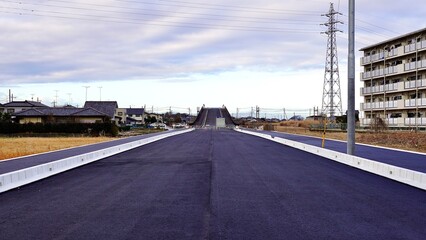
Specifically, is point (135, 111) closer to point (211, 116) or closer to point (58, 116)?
point (211, 116)

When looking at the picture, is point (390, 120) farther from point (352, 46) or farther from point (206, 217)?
point (206, 217)

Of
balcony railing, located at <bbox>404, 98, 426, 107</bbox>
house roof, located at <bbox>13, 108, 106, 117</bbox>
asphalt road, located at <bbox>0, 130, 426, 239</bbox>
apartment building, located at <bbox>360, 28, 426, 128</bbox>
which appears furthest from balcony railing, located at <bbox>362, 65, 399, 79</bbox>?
asphalt road, located at <bbox>0, 130, 426, 239</bbox>

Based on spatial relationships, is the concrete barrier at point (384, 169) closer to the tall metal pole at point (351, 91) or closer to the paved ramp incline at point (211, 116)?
the tall metal pole at point (351, 91)

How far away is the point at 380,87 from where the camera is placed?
162ft

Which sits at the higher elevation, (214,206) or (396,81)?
(396,81)

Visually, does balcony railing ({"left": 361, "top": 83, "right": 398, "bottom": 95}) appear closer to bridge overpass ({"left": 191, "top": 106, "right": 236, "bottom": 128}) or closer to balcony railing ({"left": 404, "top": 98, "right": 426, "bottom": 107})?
balcony railing ({"left": 404, "top": 98, "right": 426, "bottom": 107})

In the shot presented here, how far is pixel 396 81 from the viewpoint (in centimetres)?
4734

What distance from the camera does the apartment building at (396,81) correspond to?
1683 inches

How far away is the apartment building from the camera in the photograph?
42.8 m

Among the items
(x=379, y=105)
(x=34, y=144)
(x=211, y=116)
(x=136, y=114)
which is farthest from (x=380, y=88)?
(x=136, y=114)

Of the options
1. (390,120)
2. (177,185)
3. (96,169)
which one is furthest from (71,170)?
(390,120)

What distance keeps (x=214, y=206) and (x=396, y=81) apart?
149 feet

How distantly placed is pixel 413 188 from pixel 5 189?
30.9ft

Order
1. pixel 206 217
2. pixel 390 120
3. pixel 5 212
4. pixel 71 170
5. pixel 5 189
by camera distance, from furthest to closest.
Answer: pixel 390 120
pixel 71 170
pixel 5 189
pixel 5 212
pixel 206 217
